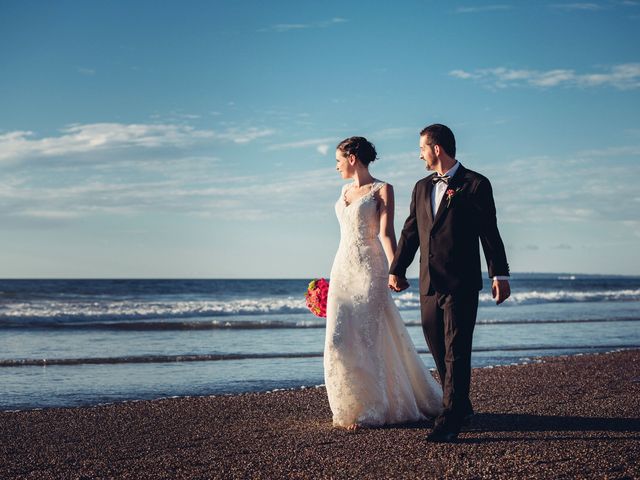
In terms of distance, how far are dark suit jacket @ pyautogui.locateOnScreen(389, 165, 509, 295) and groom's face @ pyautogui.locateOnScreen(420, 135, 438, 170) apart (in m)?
0.21

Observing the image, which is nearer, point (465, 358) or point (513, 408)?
point (465, 358)

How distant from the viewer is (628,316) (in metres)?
22.3

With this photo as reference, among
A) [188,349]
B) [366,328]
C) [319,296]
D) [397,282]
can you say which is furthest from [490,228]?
[188,349]

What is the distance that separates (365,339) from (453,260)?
1.20 metres

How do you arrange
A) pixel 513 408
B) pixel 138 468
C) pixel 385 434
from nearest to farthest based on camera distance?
pixel 138 468 < pixel 385 434 < pixel 513 408

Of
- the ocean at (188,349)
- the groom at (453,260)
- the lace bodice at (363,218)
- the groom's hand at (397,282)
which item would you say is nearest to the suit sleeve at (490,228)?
the groom at (453,260)

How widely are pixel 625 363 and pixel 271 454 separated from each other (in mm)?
7071

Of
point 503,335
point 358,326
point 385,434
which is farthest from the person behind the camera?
point 503,335

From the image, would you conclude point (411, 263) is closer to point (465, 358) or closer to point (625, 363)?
point (465, 358)

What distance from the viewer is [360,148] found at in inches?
244

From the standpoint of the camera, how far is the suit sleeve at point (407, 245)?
565 centimetres

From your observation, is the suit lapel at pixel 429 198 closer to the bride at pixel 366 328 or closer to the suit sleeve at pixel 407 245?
the suit sleeve at pixel 407 245

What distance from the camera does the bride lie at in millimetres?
5992

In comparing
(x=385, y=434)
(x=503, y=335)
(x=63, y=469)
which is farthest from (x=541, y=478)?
(x=503, y=335)
